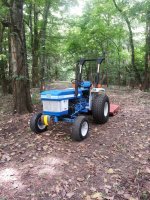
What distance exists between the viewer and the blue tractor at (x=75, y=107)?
5254 millimetres

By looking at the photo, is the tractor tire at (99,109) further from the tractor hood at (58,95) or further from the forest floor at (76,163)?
the tractor hood at (58,95)

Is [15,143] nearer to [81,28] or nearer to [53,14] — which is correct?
[53,14]

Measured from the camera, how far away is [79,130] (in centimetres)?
505

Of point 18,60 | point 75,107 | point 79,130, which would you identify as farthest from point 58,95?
point 18,60

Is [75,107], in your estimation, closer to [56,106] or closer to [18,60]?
[56,106]

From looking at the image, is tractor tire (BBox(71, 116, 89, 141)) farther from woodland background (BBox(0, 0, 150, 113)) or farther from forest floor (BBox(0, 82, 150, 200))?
woodland background (BBox(0, 0, 150, 113))

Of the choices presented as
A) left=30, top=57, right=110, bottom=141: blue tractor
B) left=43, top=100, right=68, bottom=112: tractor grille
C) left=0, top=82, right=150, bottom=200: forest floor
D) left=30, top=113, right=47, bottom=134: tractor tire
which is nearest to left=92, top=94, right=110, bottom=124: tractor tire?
left=30, top=57, right=110, bottom=141: blue tractor

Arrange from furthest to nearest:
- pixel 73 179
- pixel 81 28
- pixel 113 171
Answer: pixel 81 28 → pixel 113 171 → pixel 73 179

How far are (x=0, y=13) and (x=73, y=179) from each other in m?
5.84

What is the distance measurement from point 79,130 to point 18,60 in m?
3.56

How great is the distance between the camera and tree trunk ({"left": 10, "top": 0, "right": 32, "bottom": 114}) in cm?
697

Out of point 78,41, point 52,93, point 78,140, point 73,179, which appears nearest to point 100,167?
point 73,179

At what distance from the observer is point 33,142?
527cm

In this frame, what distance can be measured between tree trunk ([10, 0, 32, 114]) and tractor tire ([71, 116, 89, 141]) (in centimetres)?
294
